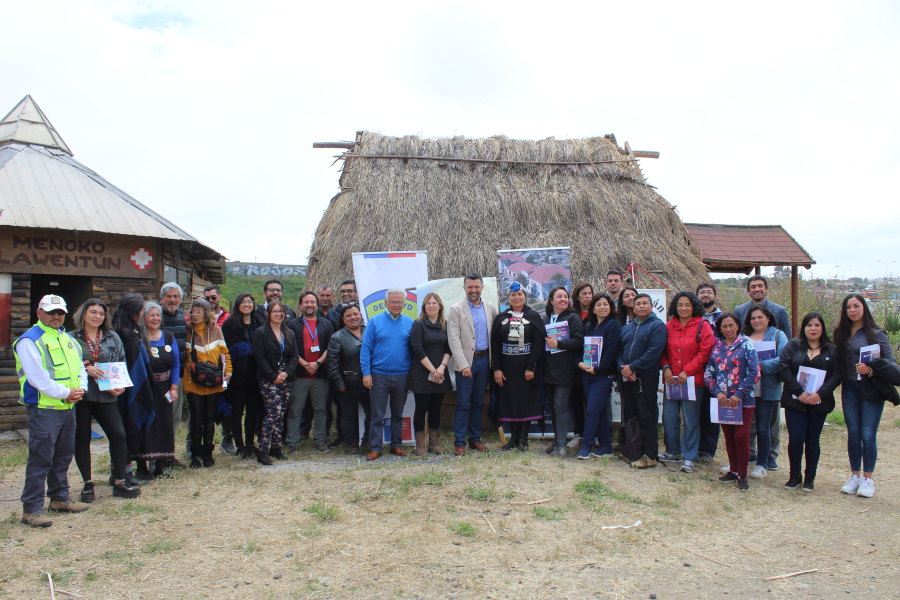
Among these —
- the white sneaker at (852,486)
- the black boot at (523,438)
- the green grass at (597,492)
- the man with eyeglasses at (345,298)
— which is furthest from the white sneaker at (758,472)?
the man with eyeglasses at (345,298)

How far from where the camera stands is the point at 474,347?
222 inches

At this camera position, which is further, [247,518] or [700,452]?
[700,452]

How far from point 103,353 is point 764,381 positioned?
565cm

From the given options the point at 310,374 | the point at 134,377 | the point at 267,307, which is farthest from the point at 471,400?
the point at 134,377

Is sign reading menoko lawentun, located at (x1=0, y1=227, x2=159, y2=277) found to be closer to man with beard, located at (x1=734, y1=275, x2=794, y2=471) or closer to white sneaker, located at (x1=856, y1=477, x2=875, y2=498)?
man with beard, located at (x1=734, y1=275, x2=794, y2=471)

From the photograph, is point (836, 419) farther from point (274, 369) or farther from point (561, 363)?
point (274, 369)

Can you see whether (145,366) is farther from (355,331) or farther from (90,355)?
(355,331)

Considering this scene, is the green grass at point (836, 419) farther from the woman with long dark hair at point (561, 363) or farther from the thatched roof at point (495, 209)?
the woman with long dark hair at point (561, 363)

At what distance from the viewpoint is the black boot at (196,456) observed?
513 centimetres

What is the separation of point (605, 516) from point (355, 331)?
122 inches

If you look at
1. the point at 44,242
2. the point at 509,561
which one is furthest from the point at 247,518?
the point at 44,242

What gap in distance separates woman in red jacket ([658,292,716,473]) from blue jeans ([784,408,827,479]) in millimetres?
750

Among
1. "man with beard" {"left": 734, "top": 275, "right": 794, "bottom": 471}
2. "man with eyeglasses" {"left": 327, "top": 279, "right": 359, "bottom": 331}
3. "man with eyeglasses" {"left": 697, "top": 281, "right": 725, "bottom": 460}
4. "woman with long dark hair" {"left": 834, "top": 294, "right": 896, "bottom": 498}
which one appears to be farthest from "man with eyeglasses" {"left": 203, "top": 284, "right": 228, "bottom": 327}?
"woman with long dark hair" {"left": 834, "top": 294, "right": 896, "bottom": 498}

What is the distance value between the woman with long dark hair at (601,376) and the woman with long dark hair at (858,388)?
1822 mm
